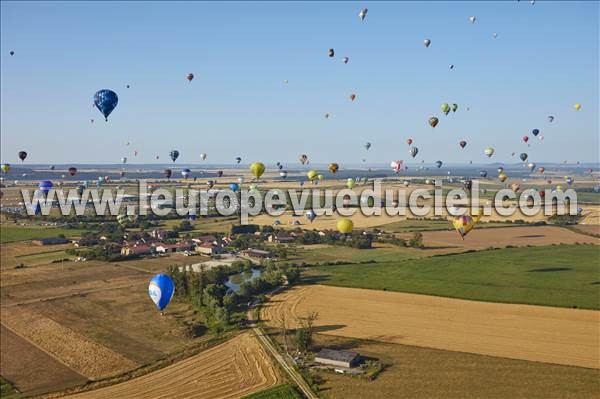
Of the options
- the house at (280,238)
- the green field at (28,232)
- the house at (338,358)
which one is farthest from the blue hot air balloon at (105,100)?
the green field at (28,232)

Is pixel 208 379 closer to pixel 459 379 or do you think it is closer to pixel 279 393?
pixel 279 393

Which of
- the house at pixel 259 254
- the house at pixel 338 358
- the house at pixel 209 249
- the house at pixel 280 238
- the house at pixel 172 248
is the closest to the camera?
the house at pixel 338 358

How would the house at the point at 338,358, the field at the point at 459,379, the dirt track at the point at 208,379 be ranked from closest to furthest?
the field at the point at 459,379, the dirt track at the point at 208,379, the house at the point at 338,358

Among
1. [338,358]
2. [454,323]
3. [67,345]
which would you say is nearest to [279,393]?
[338,358]

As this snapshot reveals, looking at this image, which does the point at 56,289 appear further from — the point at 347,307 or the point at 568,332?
the point at 568,332

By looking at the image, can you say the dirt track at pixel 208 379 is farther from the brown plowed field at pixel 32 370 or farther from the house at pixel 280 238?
the house at pixel 280 238

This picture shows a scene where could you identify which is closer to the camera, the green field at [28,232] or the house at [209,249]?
the house at [209,249]

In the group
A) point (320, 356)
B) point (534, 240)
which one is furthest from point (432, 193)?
point (320, 356)

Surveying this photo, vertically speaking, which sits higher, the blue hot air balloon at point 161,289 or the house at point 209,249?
the blue hot air balloon at point 161,289

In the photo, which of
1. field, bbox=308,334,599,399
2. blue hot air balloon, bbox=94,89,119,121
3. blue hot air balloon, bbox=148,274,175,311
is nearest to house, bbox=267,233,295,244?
blue hot air balloon, bbox=94,89,119,121
